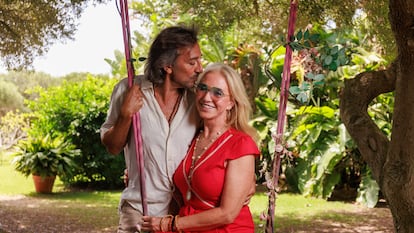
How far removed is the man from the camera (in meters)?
2.05

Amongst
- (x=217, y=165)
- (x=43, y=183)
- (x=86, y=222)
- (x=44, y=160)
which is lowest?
(x=86, y=222)

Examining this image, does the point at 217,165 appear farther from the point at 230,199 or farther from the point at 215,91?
the point at 215,91

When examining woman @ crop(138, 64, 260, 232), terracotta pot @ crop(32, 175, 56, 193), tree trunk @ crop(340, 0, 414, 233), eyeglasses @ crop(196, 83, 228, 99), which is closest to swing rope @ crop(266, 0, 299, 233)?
woman @ crop(138, 64, 260, 232)

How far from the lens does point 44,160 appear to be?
8523 millimetres

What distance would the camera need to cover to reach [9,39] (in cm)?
536

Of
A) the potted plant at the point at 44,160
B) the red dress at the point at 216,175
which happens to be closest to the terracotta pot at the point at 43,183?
the potted plant at the point at 44,160

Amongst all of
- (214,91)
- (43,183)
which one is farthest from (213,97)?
(43,183)

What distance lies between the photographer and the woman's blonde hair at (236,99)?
6.27 ft

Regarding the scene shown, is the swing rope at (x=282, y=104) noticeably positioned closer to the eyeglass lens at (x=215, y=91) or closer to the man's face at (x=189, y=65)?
the eyeglass lens at (x=215, y=91)

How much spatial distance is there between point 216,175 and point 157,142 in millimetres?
327

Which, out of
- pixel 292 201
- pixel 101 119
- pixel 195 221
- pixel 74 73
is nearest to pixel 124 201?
pixel 195 221

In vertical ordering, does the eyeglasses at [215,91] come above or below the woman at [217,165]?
above

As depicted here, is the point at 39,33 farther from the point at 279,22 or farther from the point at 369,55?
the point at 369,55

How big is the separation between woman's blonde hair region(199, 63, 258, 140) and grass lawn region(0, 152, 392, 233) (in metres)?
4.49
